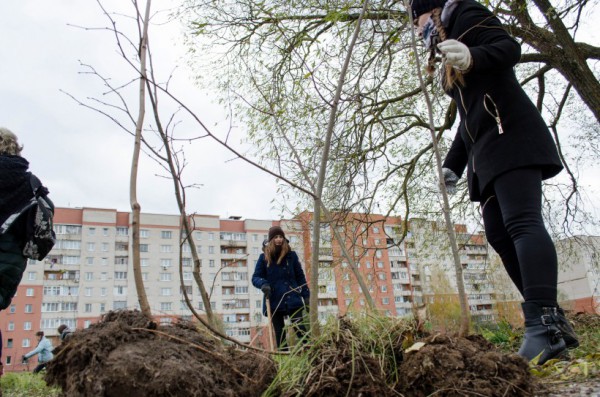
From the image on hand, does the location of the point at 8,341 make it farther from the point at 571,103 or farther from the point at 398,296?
the point at 571,103

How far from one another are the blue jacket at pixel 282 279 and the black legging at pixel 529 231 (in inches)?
131

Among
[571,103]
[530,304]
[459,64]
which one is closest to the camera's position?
[530,304]

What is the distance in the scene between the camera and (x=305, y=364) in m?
1.44

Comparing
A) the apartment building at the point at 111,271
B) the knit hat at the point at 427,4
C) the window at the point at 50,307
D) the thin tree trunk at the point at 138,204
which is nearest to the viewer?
the thin tree trunk at the point at 138,204

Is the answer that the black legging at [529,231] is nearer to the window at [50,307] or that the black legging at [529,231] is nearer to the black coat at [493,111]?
the black coat at [493,111]

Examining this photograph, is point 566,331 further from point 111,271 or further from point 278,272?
point 111,271

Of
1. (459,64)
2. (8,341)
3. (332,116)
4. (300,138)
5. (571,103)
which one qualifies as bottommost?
(8,341)

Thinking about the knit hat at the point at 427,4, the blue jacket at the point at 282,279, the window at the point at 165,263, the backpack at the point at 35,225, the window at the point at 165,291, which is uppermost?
the window at the point at 165,263

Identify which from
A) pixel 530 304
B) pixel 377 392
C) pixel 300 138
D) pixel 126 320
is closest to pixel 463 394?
pixel 377 392

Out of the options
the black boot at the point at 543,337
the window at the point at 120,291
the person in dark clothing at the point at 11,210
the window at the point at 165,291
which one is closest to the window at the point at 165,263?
the window at the point at 165,291

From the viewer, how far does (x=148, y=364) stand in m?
1.22

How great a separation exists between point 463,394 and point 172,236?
64784 mm

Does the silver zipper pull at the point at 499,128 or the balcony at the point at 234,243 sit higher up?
the balcony at the point at 234,243

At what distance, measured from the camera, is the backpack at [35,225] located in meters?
2.89
